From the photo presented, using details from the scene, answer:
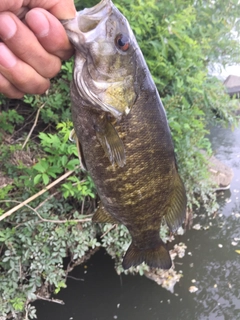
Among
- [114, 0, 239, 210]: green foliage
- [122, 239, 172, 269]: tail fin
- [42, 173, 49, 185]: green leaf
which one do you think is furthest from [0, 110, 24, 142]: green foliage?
[122, 239, 172, 269]: tail fin

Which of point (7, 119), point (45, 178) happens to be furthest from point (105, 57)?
point (7, 119)

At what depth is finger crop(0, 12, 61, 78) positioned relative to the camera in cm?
92

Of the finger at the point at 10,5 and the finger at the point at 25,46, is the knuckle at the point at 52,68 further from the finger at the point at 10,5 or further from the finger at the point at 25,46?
the finger at the point at 10,5

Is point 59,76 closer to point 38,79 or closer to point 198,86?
point 198,86

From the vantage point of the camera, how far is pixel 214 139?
5.31m

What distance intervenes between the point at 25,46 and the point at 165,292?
8.47 ft

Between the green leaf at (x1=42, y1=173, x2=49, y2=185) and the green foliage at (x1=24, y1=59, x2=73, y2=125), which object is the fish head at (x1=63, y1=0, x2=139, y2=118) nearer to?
the green leaf at (x1=42, y1=173, x2=49, y2=185)

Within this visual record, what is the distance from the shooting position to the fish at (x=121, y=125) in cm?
105

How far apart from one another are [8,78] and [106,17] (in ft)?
Answer: 1.21

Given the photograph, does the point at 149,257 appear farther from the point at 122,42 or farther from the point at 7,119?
the point at 7,119

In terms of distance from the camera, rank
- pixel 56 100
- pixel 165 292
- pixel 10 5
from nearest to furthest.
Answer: pixel 10 5
pixel 56 100
pixel 165 292

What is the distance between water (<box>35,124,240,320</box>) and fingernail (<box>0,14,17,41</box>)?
2.36 meters

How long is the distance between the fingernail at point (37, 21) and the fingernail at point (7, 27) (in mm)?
46

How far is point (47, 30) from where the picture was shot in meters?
0.95
